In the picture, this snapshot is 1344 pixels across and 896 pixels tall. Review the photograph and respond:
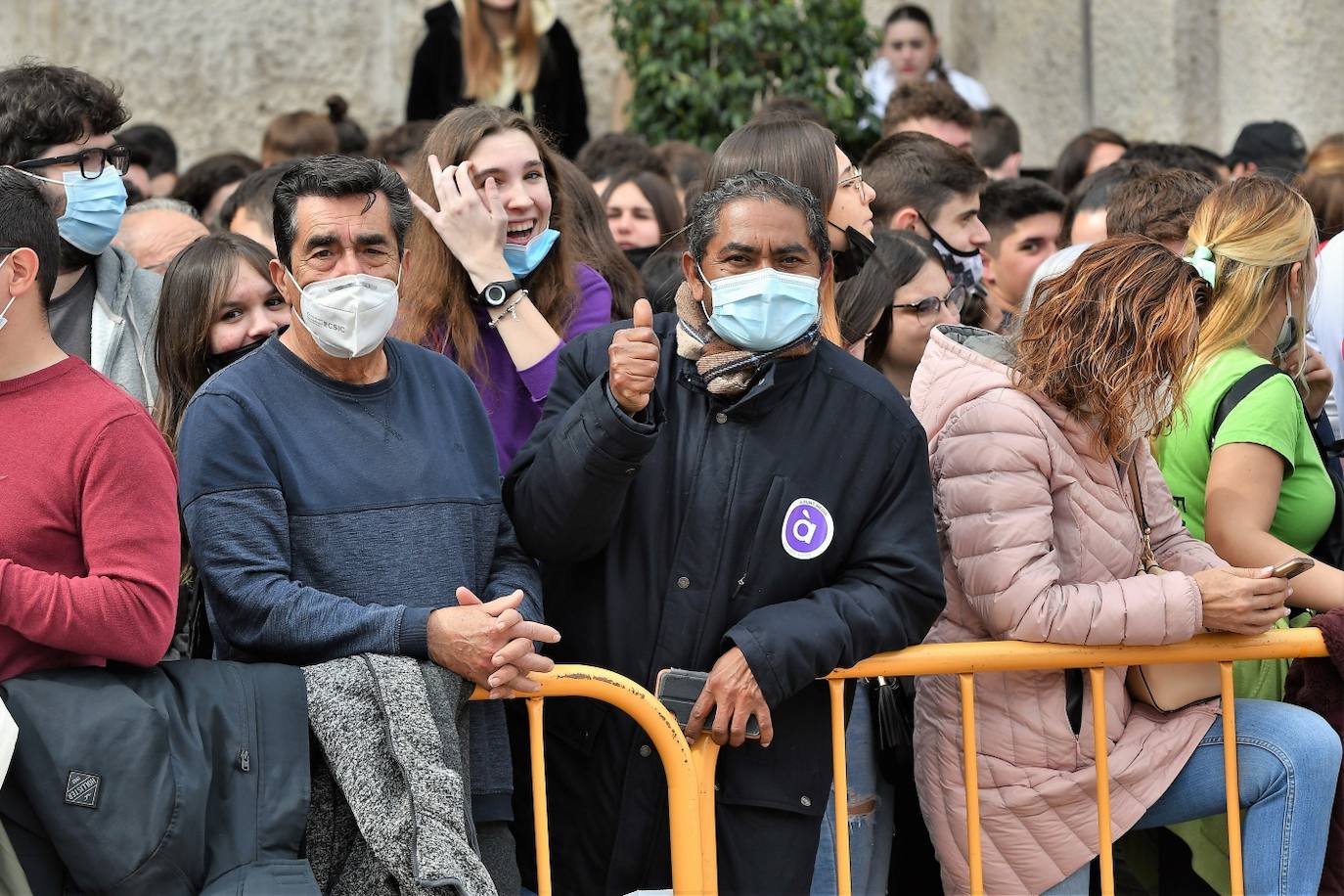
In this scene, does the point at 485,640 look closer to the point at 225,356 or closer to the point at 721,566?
the point at 721,566

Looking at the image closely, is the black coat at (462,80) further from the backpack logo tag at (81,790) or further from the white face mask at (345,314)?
the backpack logo tag at (81,790)

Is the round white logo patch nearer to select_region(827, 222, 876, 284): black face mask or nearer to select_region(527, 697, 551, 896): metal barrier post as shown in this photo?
select_region(527, 697, 551, 896): metal barrier post

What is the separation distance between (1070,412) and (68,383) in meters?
2.03

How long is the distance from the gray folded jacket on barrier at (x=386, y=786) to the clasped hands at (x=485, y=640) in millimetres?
60

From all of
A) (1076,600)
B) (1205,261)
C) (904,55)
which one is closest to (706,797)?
(1076,600)

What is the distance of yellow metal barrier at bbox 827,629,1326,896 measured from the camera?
11.3 feet

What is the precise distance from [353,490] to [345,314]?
1.13 feet

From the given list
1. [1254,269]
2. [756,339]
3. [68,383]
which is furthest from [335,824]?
[1254,269]

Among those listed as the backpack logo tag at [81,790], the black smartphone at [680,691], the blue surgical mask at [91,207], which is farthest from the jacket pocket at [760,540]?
the blue surgical mask at [91,207]

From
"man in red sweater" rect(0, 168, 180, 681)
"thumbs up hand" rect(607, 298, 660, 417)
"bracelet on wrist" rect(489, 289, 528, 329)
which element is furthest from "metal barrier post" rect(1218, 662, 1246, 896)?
"man in red sweater" rect(0, 168, 180, 681)

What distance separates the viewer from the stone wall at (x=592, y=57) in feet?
29.6

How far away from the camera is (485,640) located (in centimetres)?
308

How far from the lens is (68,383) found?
9.75 ft

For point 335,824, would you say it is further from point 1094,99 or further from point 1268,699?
point 1094,99
